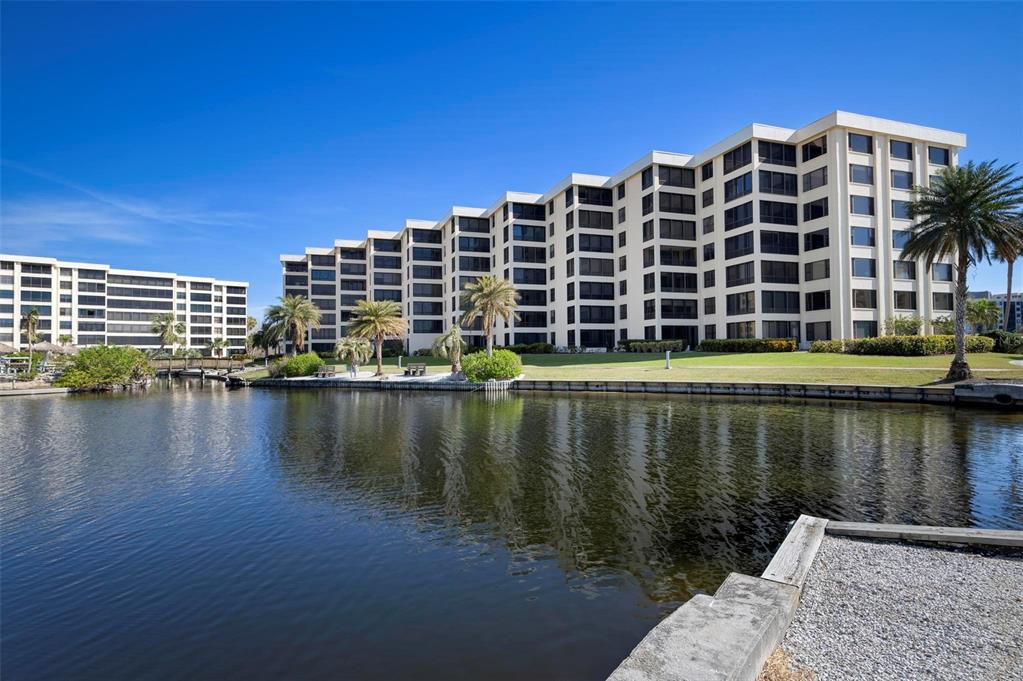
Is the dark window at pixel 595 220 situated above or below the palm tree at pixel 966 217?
above

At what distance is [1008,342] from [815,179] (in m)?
23.7

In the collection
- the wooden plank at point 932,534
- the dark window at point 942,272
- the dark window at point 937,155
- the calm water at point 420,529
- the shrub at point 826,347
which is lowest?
the calm water at point 420,529

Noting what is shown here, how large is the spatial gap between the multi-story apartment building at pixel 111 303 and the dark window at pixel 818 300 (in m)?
132

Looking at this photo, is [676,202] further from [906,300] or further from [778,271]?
[906,300]

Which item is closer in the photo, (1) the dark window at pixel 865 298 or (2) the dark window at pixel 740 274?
(1) the dark window at pixel 865 298

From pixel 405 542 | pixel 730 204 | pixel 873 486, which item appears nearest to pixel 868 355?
pixel 730 204

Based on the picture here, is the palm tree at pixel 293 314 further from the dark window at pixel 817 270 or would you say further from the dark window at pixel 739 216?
the dark window at pixel 817 270

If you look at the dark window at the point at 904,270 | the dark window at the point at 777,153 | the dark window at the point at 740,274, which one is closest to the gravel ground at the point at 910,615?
the dark window at the point at 740,274

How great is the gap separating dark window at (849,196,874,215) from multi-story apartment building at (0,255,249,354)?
13648 cm

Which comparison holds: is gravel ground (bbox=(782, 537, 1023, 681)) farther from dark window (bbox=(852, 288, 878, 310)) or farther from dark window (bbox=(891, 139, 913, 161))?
dark window (bbox=(891, 139, 913, 161))

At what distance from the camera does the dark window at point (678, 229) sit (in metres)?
68.1

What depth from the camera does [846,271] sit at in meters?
54.8

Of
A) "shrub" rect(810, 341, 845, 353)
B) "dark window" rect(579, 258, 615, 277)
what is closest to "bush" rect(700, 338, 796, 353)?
"shrub" rect(810, 341, 845, 353)

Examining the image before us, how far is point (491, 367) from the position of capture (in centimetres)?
4897
